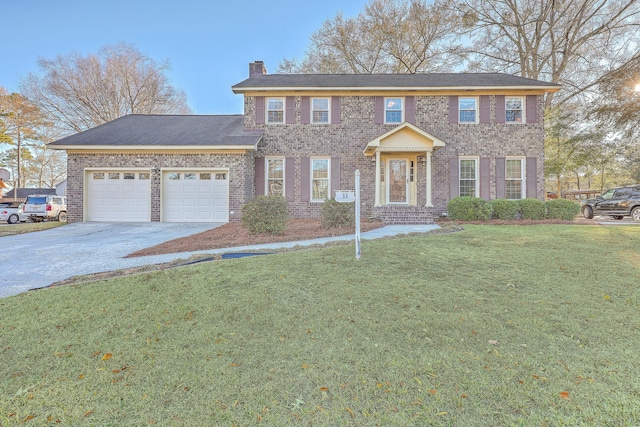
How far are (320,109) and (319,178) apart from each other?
9.60 ft

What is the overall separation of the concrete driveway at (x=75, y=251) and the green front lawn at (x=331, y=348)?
1.19 meters

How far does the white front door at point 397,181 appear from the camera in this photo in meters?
13.1

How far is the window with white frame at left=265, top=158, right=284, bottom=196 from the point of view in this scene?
13.2 meters

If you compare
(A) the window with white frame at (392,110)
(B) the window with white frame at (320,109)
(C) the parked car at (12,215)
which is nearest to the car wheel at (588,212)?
(A) the window with white frame at (392,110)

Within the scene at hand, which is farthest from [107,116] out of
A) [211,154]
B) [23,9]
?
[211,154]

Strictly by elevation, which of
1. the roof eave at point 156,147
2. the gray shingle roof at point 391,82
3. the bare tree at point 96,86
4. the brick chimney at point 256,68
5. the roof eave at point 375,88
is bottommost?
the roof eave at point 156,147

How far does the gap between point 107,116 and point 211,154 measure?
19095mm

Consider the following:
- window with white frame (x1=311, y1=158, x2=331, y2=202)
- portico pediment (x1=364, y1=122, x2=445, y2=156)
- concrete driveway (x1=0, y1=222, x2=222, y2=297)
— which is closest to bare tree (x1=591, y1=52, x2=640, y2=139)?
portico pediment (x1=364, y1=122, x2=445, y2=156)

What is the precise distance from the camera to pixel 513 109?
12.9 m

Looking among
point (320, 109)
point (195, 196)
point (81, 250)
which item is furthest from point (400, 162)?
point (81, 250)

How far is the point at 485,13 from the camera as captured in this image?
1994 centimetres

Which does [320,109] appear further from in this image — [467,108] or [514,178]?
[514,178]

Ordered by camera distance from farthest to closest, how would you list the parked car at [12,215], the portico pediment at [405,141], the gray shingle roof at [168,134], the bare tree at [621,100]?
the bare tree at [621,100], the parked car at [12,215], the gray shingle roof at [168,134], the portico pediment at [405,141]

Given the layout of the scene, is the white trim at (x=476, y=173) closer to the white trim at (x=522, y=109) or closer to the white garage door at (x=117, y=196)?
the white trim at (x=522, y=109)
